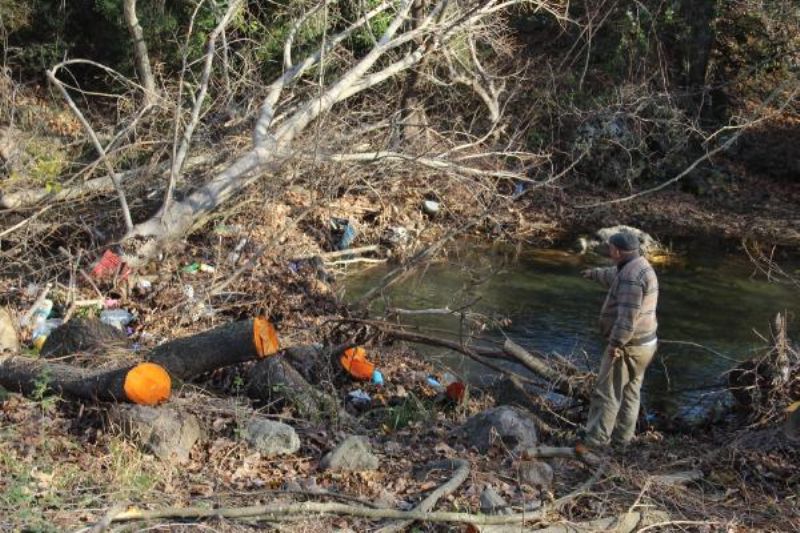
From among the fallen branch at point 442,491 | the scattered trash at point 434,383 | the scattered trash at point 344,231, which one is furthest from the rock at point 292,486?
the scattered trash at point 344,231

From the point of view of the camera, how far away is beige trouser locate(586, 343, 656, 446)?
22.3ft

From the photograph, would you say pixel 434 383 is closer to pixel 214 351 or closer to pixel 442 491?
pixel 214 351

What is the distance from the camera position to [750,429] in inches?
276

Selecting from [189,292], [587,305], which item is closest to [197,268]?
[189,292]

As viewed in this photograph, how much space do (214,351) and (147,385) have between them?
32.0 inches

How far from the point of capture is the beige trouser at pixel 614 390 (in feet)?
22.3

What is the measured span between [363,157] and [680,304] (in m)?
4.39

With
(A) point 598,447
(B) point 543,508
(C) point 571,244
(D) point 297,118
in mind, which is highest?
(D) point 297,118

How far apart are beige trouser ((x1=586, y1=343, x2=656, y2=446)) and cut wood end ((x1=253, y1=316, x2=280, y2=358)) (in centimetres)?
243

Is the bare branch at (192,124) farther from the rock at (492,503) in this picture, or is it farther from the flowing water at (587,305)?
the rock at (492,503)

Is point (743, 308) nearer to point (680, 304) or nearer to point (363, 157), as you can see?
point (680, 304)

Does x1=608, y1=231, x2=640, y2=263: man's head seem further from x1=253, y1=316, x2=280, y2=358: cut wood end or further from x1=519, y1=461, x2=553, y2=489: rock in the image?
x1=253, y1=316, x2=280, y2=358: cut wood end

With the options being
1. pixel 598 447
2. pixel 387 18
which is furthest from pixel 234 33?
pixel 598 447

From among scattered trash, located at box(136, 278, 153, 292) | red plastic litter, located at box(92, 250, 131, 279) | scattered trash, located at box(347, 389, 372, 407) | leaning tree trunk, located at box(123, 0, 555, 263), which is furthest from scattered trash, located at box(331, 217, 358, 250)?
scattered trash, located at box(347, 389, 372, 407)
